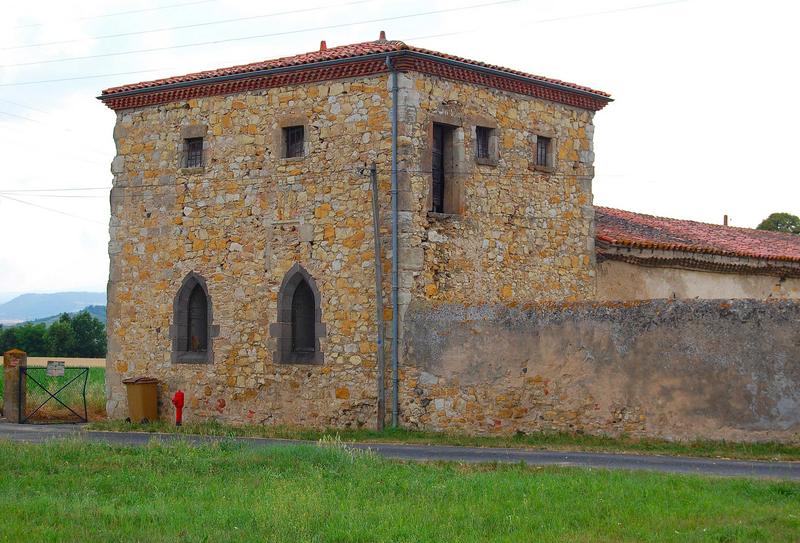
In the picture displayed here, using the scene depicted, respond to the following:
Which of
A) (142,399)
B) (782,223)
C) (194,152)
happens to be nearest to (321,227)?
(194,152)

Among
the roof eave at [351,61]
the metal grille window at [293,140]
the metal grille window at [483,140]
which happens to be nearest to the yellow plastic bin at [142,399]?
the metal grille window at [293,140]

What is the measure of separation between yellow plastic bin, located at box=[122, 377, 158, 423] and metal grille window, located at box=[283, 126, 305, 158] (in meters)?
6.03

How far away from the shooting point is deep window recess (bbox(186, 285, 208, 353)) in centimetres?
2544

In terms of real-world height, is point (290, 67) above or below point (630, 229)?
above

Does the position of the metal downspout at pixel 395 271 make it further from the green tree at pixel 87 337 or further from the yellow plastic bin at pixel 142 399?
the green tree at pixel 87 337

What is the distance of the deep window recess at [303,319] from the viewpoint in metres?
24.0

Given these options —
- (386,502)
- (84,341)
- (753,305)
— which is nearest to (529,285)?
(753,305)

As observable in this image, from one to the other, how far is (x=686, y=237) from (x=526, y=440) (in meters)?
10.8

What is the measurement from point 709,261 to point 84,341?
4866 centimetres

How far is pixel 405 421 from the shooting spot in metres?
22.2

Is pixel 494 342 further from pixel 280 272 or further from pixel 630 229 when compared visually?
pixel 630 229

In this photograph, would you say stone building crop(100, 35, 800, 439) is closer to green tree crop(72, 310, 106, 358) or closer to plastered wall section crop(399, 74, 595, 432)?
plastered wall section crop(399, 74, 595, 432)

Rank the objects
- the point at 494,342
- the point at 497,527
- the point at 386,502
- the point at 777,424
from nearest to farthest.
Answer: the point at 497,527, the point at 386,502, the point at 777,424, the point at 494,342

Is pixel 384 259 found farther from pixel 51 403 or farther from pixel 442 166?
pixel 51 403
